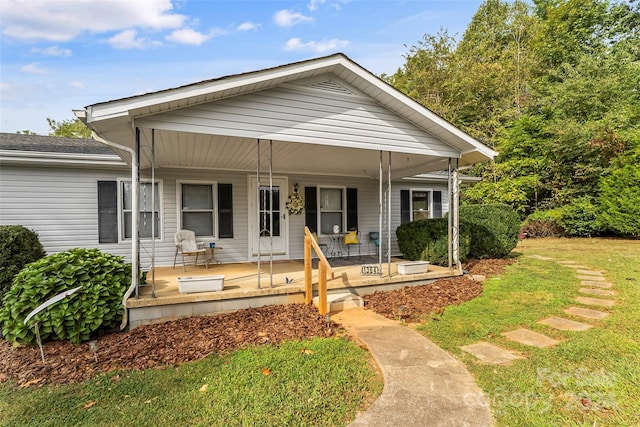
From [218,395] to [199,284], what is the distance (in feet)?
6.61

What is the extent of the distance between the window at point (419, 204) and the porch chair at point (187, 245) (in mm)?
5878

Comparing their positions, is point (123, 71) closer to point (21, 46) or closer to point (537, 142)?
point (21, 46)

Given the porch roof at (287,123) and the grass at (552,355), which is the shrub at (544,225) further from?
the porch roof at (287,123)

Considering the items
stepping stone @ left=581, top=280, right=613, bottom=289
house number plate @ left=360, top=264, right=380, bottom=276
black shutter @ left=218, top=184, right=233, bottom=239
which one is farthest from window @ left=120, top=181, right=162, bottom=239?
stepping stone @ left=581, top=280, right=613, bottom=289

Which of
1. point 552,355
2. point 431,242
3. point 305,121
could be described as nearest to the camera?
point 552,355

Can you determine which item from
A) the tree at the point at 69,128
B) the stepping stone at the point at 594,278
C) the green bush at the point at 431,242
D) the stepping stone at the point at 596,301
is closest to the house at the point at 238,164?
the green bush at the point at 431,242

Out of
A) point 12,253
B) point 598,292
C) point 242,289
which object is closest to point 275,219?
point 242,289

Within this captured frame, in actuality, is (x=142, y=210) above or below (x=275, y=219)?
above

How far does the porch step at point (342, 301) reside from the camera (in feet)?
15.4

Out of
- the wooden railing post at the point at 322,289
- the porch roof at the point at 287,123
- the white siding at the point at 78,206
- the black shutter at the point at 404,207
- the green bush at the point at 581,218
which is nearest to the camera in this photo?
the porch roof at the point at 287,123

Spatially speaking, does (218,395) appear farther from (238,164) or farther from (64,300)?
(238,164)

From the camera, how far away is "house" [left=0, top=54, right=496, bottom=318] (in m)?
4.26

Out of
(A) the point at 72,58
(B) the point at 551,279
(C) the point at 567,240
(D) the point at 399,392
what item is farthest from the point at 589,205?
(A) the point at 72,58

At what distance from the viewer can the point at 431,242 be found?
6.96 metres
